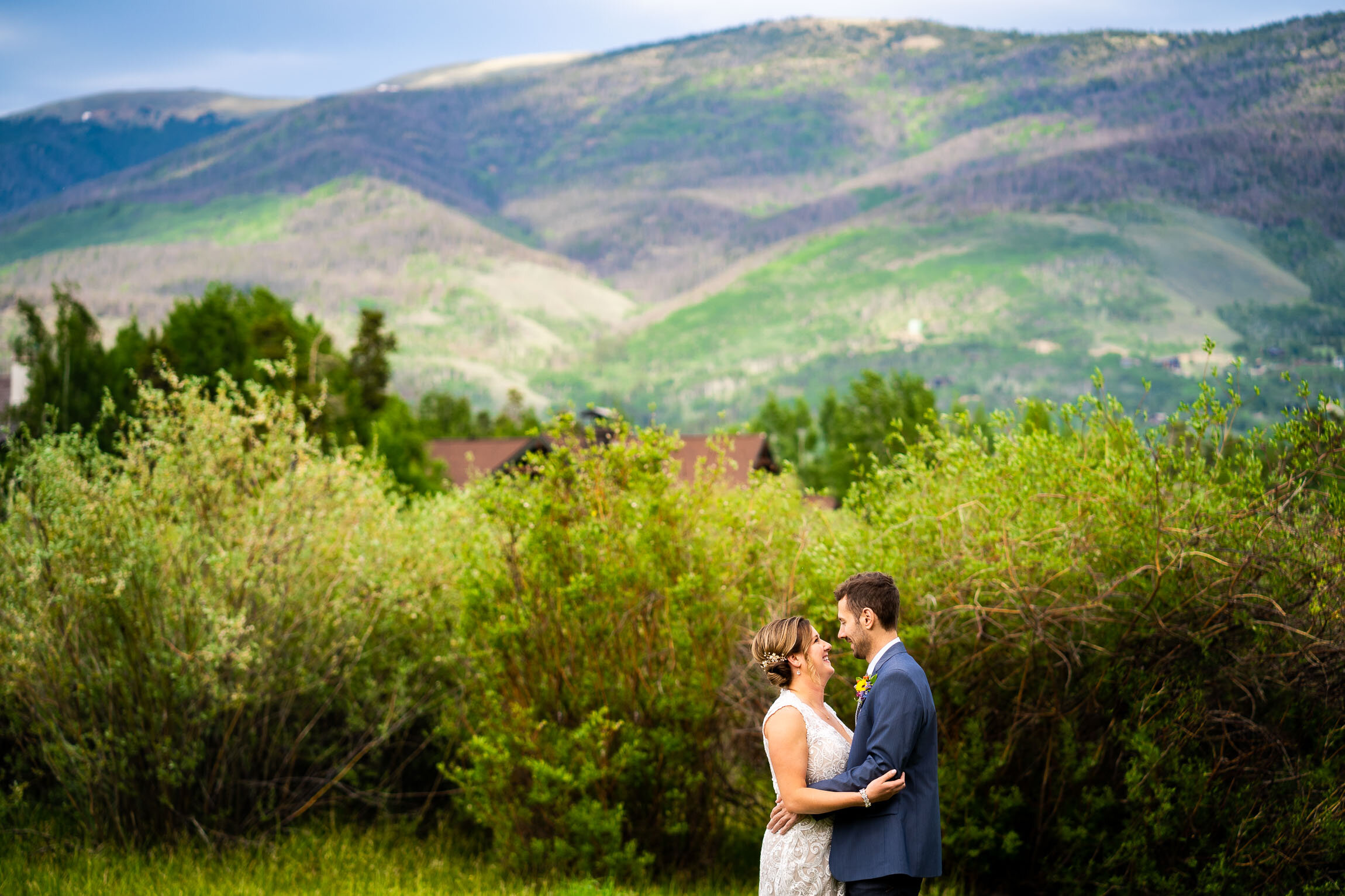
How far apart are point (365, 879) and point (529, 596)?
2704 mm

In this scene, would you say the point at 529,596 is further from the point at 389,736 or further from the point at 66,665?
the point at 66,665

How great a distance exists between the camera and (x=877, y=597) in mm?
4324

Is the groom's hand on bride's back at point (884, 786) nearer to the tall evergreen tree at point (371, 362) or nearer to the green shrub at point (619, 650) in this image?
the green shrub at point (619, 650)

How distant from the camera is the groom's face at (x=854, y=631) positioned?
433 centimetres

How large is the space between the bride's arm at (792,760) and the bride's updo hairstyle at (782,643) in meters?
0.16

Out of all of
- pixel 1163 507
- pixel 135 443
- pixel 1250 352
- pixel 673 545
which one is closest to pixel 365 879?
pixel 673 545

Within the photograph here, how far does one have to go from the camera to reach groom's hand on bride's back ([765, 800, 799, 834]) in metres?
4.36

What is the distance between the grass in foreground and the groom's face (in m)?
4.15

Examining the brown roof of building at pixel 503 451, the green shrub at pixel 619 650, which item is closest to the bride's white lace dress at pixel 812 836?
the green shrub at pixel 619 650

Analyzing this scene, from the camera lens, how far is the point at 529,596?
9352 mm

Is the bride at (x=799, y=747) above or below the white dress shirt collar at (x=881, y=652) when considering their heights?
below

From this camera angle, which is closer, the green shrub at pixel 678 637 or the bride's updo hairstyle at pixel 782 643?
the bride's updo hairstyle at pixel 782 643

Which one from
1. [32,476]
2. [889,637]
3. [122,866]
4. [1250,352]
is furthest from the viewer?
[1250,352]

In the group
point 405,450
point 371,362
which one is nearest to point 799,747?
point 405,450
